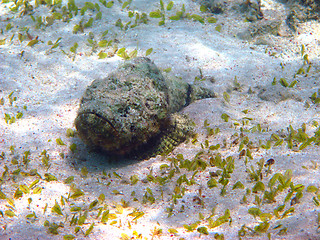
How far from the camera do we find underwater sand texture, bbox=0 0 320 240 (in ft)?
7.98

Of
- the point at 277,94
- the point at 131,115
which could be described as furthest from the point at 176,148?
the point at 277,94

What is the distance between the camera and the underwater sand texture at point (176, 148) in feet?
7.98

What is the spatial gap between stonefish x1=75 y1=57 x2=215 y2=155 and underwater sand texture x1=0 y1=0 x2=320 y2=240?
267 millimetres

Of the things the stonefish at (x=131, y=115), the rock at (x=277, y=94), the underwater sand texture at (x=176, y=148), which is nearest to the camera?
the underwater sand texture at (x=176, y=148)

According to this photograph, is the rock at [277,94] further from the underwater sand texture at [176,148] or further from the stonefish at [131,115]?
the stonefish at [131,115]

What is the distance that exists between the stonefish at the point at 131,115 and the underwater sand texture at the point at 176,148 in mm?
267

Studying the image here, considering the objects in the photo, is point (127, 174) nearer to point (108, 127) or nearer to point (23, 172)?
point (108, 127)

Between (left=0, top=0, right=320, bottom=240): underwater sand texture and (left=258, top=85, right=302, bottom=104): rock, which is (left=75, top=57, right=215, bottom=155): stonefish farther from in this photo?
(left=258, top=85, right=302, bottom=104): rock

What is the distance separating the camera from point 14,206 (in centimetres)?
250

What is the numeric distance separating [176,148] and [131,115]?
95 cm

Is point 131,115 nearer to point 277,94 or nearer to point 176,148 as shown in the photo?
point 176,148

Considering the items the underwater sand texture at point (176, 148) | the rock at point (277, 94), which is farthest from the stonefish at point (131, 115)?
the rock at point (277, 94)

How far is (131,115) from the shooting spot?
3.20m

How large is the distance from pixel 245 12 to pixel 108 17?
3.83 metres
